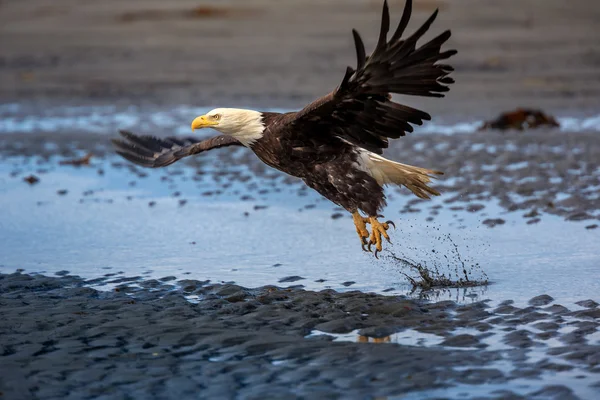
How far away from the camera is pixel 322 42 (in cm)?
2220

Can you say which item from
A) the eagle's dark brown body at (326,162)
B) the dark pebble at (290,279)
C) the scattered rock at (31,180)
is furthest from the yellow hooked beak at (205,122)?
the scattered rock at (31,180)

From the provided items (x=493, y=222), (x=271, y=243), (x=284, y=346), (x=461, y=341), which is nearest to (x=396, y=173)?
(x=271, y=243)

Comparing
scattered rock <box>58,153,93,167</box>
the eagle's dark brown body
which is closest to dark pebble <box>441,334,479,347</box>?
the eagle's dark brown body

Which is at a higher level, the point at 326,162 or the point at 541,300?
A: the point at 326,162

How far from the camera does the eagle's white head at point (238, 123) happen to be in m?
7.01

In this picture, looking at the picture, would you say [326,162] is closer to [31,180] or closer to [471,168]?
[471,168]

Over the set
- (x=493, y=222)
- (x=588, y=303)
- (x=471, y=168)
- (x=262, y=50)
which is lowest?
(x=588, y=303)

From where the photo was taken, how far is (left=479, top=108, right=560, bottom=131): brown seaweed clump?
13.4 m

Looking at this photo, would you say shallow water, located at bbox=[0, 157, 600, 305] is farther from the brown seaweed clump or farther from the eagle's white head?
the brown seaweed clump

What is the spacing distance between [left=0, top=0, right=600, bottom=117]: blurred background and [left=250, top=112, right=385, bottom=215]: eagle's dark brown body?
8596 millimetres

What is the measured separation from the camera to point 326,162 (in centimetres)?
700

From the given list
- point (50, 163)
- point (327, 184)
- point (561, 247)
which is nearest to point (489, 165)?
point (561, 247)

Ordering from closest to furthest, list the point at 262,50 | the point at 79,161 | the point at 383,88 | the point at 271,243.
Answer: the point at 383,88 → the point at 271,243 → the point at 79,161 → the point at 262,50

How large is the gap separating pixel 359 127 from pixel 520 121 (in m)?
7.29
